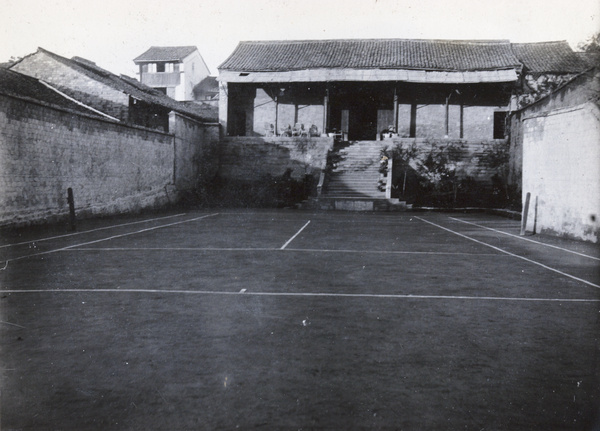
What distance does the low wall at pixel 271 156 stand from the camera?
23.8m

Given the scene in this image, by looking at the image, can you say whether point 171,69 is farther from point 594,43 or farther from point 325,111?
point 594,43

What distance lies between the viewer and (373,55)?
27031 mm

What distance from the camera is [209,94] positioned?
49.7 m

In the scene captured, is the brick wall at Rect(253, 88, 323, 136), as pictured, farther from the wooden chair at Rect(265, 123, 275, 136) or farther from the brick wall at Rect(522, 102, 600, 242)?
the brick wall at Rect(522, 102, 600, 242)

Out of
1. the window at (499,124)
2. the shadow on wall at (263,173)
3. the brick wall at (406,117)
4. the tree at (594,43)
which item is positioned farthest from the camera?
the brick wall at (406,117)

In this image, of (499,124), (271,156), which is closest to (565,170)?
(271,156)

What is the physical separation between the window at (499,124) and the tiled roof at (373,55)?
2523mm

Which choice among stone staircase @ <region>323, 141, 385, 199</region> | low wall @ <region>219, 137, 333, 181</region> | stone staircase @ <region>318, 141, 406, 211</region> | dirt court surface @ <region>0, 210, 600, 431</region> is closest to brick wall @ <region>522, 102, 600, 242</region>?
dirt court surface @ <region>0, 210, 600, 431</region>

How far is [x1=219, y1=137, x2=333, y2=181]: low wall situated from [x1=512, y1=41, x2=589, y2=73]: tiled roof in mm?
11021

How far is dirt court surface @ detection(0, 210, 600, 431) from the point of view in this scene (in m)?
2.52

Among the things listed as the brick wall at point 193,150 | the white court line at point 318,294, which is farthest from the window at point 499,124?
the white court line at point 318,294

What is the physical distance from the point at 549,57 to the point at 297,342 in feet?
89.7

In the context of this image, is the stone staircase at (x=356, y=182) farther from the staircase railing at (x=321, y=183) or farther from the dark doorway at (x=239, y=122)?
the dark doorway at (x=239, y=122)

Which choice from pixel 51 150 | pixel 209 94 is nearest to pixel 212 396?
pixel 51 150
